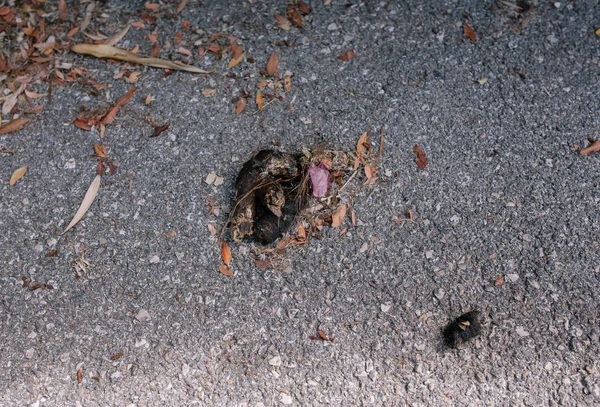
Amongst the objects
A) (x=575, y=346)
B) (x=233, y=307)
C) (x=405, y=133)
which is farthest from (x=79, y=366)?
(x=575, y=346)

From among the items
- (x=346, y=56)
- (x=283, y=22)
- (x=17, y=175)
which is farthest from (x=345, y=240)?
(x=17, y=175)

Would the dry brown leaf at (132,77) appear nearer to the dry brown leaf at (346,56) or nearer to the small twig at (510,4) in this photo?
the dry brown leaf at (346,56)

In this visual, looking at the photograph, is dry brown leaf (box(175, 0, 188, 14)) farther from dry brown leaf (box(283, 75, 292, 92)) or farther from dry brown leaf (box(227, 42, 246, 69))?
dry brown leaf (box(283, 75, 292, 92))

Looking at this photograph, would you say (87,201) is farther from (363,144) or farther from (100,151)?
(363,144)

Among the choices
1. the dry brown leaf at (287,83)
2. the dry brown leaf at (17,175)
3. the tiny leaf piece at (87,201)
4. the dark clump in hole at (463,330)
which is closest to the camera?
the dark clump in hole at (463,330)

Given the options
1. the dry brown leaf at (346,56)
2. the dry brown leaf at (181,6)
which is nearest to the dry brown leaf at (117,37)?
the dry brown leaf at (181,6)

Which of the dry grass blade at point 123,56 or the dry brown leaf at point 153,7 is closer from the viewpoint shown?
the dry grass blade at point 123,56
